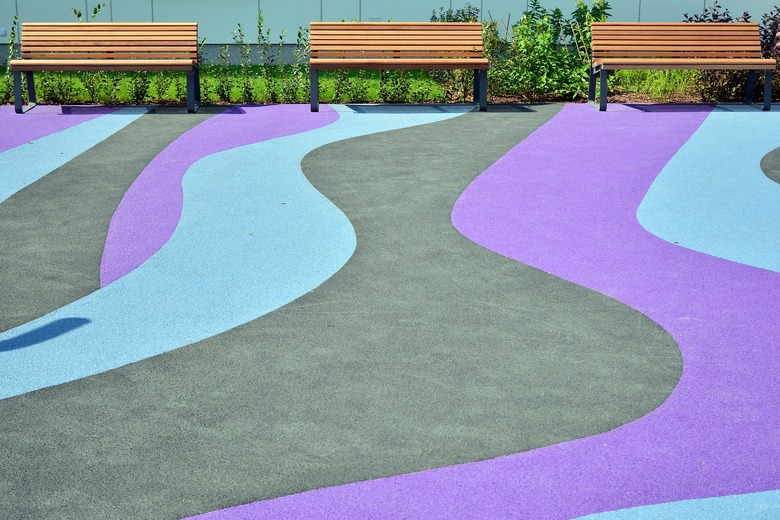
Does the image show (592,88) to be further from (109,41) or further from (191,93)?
(109,41)

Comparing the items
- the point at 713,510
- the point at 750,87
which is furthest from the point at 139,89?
the point at 713,510

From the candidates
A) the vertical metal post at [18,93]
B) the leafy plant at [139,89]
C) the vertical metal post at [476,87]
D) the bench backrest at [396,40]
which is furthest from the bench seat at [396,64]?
the vertical metal post at [18,93]

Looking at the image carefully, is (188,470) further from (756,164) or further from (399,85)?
(399,85)

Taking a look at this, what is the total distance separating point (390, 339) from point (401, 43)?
9824mm

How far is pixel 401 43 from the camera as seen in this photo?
559 inches

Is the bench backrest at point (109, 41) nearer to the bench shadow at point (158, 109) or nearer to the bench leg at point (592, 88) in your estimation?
the bench shadow at point (158, 109)

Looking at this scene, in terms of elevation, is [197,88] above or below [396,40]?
below

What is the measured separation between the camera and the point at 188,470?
145 inches

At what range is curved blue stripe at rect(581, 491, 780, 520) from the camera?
338cm

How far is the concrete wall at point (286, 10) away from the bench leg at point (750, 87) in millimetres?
5948

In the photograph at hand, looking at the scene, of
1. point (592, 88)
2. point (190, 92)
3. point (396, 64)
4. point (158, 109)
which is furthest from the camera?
point (592, 88)

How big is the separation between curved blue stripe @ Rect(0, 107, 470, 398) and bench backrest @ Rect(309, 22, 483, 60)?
486cm

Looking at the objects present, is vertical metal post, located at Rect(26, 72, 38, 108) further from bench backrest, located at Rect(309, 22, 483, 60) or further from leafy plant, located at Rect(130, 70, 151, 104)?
bench backrest, located at Rect(309, 22, 483, 60)

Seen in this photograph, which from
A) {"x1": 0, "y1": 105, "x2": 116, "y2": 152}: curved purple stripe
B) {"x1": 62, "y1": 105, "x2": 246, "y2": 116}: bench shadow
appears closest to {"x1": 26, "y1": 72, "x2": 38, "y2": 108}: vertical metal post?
{"x1": 0, "y1": 105, "x2": 116, "y2": 152}: curved purple stripe
